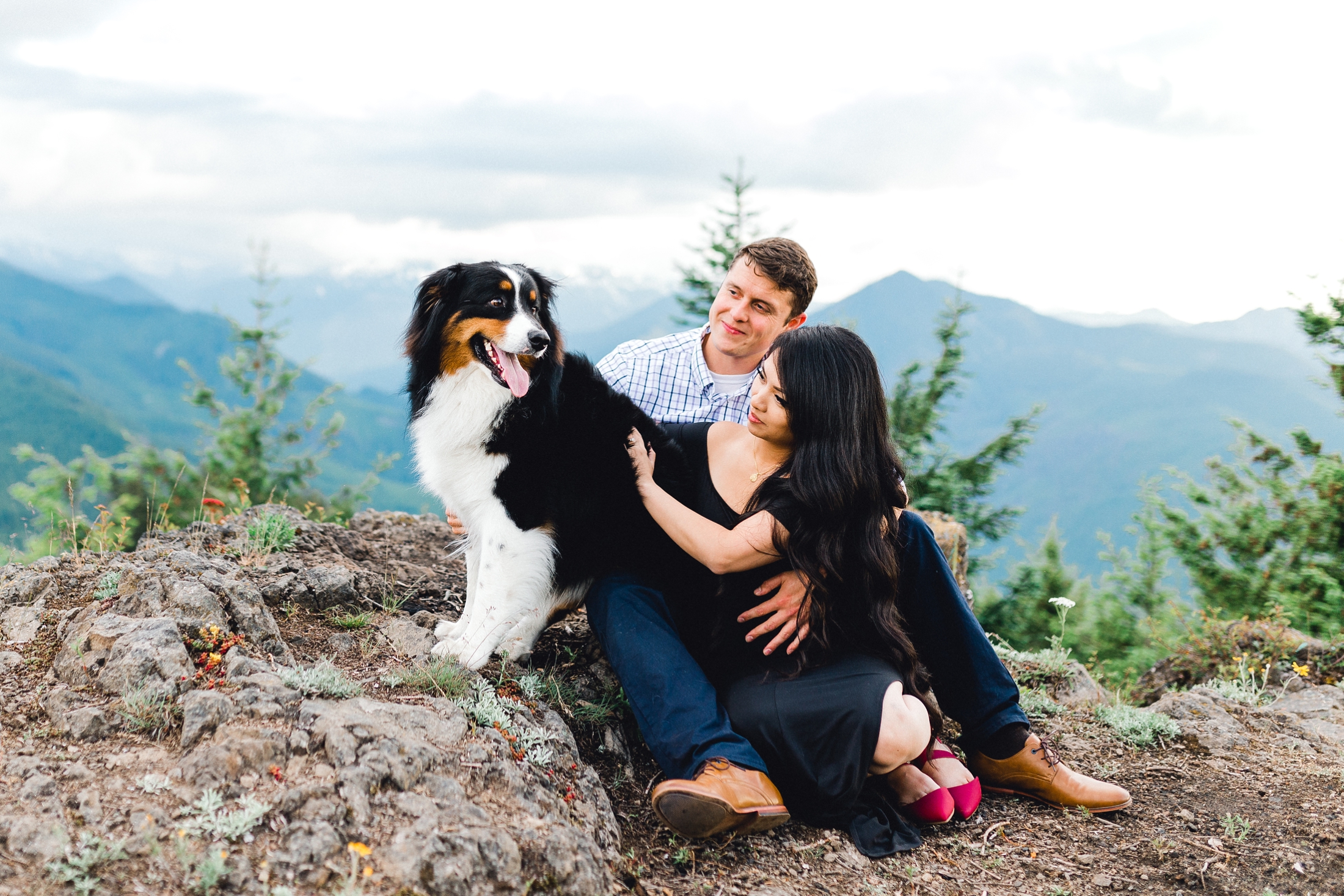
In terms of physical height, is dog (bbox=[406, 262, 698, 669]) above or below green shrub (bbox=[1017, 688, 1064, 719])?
above

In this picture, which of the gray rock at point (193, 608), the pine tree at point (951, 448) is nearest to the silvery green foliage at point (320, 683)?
the gray rock at point (193, 608)

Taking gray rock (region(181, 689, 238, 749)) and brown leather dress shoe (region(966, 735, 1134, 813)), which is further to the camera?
brown leather dress shoe (region(966, 735, 1134, 813))

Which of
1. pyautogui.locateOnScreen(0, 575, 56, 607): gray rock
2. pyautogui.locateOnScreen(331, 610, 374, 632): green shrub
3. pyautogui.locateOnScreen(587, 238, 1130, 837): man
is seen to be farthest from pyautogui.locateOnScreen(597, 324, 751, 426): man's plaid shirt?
pyautogui.locateOnScreen(0, 575, 56, 607): gray rock

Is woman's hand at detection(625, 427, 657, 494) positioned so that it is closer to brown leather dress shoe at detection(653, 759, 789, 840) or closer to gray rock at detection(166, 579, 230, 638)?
brown leather dress shoe at detection(653, 759, 789, 840)

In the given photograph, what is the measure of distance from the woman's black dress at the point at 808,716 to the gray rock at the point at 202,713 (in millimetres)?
1621

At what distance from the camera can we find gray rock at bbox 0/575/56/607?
344cm

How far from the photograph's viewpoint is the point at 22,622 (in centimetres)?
322

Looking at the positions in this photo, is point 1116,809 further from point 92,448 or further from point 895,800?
point 92,448

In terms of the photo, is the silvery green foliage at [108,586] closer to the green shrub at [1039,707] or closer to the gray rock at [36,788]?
the gray rock at [36,788]

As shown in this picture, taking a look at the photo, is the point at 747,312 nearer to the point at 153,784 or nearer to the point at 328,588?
the point at 328,588

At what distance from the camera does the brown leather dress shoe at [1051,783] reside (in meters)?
3.36

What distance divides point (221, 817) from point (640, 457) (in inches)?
75.0

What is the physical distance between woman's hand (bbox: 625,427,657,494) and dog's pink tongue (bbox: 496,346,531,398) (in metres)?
0.47

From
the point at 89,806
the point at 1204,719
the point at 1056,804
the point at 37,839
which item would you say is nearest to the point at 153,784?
the point at 89,806
